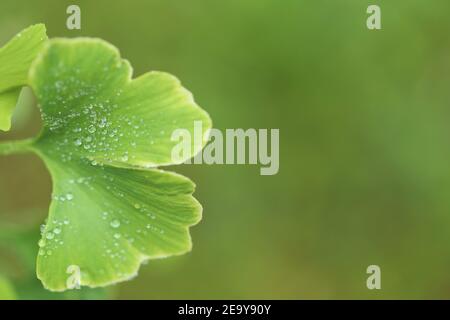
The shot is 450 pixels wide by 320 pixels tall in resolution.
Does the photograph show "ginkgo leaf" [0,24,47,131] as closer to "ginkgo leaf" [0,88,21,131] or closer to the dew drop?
→ "ginkgo leaf" [0,88,21,131]

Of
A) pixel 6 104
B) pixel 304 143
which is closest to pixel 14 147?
pixel 6 104

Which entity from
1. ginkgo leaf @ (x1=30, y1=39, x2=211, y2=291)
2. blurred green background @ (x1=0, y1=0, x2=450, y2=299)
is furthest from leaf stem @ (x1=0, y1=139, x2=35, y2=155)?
blurred green background @ (x1=0, y1=0, x2=450, y2=299)

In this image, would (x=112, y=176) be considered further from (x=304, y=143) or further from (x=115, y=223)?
(x=304, y=143)

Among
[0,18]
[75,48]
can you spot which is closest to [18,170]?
[0,18]

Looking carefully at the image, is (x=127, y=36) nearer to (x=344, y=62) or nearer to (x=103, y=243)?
(x=344, y=62)

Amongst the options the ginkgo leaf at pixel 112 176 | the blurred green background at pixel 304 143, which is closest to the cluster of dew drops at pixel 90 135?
the ginkgo leaf at pixel 112 176

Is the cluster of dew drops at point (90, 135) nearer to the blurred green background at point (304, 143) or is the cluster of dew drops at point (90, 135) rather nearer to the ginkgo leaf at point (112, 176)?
the ginkgo leaf at point (112, 176)
